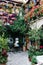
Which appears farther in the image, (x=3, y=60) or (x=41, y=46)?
(x=41, y=46)

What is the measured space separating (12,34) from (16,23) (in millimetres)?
1987

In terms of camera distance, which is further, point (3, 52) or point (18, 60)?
point (18, 60)

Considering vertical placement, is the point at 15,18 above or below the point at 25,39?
above

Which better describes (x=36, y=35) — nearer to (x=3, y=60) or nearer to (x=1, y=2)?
(x=3, y=60)

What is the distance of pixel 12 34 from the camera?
78.9ft

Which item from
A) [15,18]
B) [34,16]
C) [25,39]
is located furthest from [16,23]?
[34,16]

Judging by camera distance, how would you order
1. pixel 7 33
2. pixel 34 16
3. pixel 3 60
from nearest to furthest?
pixel 3 60, pixel 34 16, pixel 7 33

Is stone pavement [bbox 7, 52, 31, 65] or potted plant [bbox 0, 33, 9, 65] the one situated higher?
potted plant [bbox 0, 33, 9, 65]

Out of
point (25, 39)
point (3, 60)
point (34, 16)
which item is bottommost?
point (25, 39)

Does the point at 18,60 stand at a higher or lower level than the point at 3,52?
lower

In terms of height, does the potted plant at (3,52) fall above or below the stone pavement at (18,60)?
above

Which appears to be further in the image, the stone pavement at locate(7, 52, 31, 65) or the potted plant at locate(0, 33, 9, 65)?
the stone pavement at locate(7, 52, 31, 65)

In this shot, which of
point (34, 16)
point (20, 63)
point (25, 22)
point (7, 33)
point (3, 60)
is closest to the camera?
point (3, 60)

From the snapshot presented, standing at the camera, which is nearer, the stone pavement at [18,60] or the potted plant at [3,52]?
the potted plant at [3,52]
